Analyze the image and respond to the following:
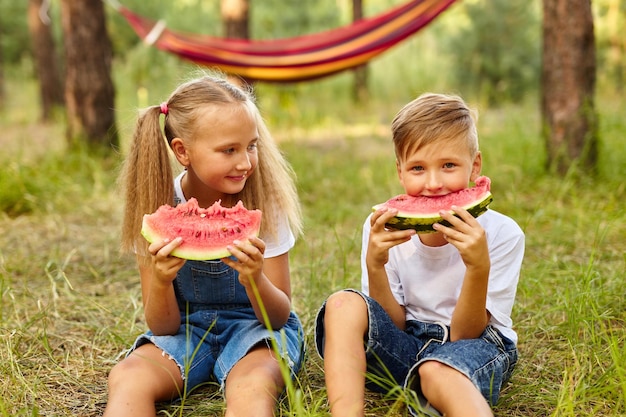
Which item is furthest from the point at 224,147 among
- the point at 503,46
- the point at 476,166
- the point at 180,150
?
the point at 503,46

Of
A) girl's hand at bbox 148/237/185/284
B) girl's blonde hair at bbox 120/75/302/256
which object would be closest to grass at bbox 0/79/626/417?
girl's hand at bbox 148/237/185/284

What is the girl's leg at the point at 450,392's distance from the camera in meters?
1.90

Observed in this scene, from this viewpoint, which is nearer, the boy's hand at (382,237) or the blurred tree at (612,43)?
the boy's hand at (382,237)

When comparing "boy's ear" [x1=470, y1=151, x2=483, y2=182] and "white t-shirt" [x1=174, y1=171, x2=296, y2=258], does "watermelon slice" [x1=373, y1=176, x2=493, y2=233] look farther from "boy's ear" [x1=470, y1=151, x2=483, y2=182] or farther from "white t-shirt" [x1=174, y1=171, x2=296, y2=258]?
"white t-shirt" [x1=174, y1=171, x2=296, y2=258]

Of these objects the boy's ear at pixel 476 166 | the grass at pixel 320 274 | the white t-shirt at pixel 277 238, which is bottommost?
the grass at pixel 320 274

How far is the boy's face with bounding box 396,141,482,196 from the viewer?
7.35ft

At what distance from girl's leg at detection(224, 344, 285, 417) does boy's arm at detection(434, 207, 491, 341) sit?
0.65m

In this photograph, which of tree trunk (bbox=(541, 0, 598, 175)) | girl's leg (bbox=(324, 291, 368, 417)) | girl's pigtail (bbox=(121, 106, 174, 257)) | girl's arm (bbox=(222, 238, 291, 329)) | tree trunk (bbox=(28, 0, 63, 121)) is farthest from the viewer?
tree trunk (bbox=(28, 0, 63, 121))

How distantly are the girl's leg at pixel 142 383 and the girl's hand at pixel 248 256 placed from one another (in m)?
0.46

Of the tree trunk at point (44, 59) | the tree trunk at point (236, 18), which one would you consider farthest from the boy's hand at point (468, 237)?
the tree trunk at point (44, 59)

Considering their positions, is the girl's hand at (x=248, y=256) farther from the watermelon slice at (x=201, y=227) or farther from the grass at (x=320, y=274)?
the grass at (x=320, y=274)

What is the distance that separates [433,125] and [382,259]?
19.1 inches

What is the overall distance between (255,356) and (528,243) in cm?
217

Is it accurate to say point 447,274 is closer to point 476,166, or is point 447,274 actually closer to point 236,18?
point 476,166
